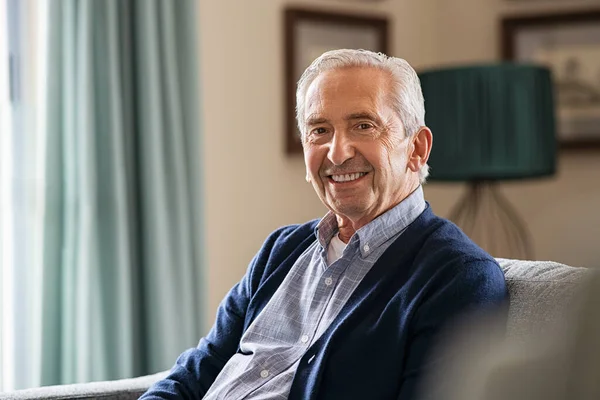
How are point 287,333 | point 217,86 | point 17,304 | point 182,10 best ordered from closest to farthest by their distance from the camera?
point 287,333, point 17,304, point 182,10, point 217,86

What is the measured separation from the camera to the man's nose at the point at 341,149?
167 cm

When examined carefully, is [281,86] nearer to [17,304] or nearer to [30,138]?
[30,138]

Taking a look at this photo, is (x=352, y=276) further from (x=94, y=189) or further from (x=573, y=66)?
(x=573, y=66)

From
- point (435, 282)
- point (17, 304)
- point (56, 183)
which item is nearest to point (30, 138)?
point (56, 183)

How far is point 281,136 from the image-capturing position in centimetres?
339

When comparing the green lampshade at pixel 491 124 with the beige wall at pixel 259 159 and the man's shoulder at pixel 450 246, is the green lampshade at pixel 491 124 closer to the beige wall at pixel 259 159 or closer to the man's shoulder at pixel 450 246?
the beige wall at pixel 259 159

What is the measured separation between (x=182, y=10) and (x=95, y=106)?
47 centimetres

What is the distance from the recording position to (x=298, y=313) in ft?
5.45

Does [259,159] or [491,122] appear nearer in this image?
[491,122]

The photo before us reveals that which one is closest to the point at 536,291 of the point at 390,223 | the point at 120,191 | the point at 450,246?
the point at 450,246

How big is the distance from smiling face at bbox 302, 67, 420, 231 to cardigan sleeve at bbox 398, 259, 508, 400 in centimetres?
30

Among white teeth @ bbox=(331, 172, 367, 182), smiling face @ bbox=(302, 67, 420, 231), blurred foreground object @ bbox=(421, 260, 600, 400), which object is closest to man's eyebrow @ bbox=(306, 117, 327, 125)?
smiling face @ bbox=(302, 67, 420, 231)

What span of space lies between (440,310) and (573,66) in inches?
94.0

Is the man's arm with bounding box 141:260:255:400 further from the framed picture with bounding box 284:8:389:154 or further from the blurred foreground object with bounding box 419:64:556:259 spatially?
the framed picture with bounding box 284:8:389:154
